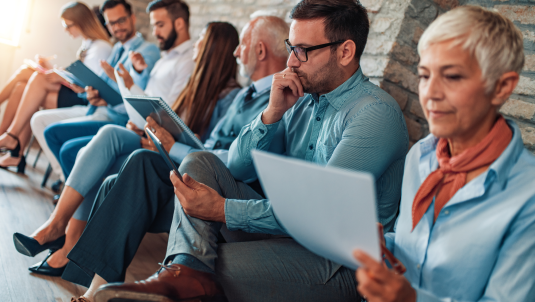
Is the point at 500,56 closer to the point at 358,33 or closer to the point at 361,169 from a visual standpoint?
the point at 361,169

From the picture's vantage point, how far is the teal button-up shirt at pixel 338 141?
A: 1160 mm

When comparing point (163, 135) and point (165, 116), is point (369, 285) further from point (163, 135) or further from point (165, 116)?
point (163, 135)

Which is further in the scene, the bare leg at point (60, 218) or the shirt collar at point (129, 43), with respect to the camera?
the shirt collar at point (129, 43)

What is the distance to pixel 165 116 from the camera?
1733 mm

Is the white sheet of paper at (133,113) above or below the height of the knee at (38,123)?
above

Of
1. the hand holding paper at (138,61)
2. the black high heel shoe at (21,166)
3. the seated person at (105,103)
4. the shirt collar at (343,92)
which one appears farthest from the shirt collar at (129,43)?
the shirt collar at (343,92)

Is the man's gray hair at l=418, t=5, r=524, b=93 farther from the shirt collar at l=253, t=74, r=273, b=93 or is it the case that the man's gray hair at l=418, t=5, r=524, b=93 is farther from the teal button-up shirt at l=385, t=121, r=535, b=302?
the shirt collar at l=253, t=74, r=273, b=93

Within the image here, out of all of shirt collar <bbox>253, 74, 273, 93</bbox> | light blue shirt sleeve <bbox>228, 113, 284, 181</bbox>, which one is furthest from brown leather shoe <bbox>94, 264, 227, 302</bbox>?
shirt collar <bbox>253, 74, 273, 93</bbox>

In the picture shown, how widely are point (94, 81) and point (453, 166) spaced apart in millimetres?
2215

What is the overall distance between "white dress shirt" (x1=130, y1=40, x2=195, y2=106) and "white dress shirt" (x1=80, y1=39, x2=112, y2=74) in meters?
0.87

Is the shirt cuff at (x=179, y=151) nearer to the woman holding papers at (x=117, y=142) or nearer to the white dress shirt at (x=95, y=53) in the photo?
the woman holding papers at (x=117, y=142)

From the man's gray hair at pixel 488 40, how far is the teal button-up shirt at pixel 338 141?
43cm

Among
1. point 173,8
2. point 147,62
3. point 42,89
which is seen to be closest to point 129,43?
point 147,62

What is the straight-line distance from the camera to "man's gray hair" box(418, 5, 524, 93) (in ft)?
2.49
